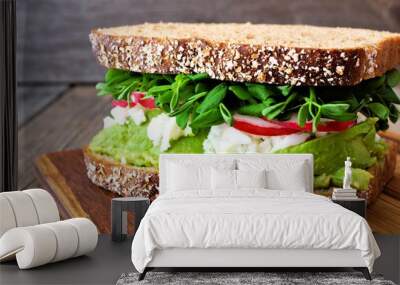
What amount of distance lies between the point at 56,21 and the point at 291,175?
16.9ft

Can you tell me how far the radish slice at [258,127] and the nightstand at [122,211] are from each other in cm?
57

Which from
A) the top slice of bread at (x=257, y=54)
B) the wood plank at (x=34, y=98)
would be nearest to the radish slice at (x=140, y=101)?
the top slice of bread at (x=257, y=54)

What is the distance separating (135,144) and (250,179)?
85 centimetres

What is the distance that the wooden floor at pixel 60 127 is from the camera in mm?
6538

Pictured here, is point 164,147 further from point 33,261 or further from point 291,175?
point 33,261

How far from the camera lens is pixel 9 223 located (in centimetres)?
409

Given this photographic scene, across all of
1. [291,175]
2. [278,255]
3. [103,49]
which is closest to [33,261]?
[278,255]

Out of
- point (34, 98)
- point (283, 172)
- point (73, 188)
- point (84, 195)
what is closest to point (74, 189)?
point (73, 188)

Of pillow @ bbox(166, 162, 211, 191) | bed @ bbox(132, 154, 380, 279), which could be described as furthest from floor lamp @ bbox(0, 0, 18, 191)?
bed @ bbox(132, 154, 380, 279)

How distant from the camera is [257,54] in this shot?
4441 mm

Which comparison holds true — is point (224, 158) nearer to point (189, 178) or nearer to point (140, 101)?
point (189, 178)

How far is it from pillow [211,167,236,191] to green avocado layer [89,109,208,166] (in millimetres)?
366

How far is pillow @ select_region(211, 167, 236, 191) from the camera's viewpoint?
440cm

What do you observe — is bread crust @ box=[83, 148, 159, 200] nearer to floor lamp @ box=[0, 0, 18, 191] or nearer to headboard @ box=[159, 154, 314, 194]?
headboard @ box=[159, 154, 314, 194]
